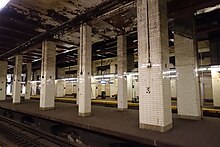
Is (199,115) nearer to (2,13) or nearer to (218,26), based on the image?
(218,26)

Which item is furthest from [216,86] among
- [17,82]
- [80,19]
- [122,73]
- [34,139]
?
[17,82]

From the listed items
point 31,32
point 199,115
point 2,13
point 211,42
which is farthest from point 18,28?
point 211,42

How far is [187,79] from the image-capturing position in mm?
6328

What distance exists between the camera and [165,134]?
4137 mm

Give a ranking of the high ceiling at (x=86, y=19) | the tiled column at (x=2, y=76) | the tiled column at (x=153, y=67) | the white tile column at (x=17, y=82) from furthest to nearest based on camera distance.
→ the tiled column at (x=2, y=76)
the white tile column at (x=17, y=82)
the high ceiling at (x=86, y=19)
the tiled column at (x=153, y=67)

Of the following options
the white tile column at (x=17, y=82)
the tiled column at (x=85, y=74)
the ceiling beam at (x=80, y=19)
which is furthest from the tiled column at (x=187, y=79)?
the white tile column at (x=17, y=82)

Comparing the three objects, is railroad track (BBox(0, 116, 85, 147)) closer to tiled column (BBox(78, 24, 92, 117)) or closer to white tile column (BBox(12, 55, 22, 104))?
tiled column (BBox(78, 24, 92, 117))

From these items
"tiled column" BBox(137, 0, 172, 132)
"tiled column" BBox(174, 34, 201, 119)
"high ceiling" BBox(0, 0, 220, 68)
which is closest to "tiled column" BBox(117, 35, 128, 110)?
"high ceiling" BBox(0, 0, 220, 68)

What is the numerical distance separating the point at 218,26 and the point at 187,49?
174 cm

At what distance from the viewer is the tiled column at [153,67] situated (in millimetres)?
4465

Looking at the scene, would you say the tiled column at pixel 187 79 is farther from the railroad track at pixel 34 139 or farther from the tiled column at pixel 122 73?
the railroad track at pixel 34 139

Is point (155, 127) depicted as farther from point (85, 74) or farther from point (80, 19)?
point (80, 19)

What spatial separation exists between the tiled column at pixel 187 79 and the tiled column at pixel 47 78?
22.9ft

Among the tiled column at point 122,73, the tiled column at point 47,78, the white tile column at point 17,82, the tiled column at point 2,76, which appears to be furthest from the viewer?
the tiled column at point 2,76
